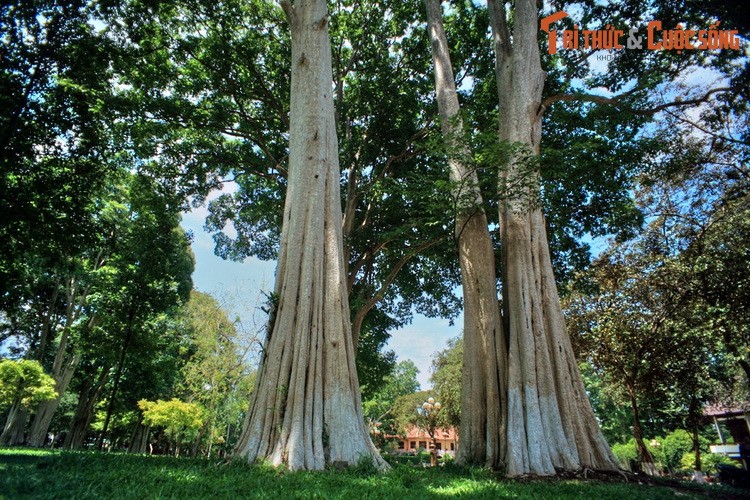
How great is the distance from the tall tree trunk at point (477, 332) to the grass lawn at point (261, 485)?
1.64 m

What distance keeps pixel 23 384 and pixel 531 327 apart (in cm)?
1869

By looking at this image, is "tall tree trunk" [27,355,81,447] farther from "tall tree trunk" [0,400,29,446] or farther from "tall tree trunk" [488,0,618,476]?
"tall tree trunk" [488,0,618,476]

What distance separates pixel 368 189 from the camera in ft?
43.6

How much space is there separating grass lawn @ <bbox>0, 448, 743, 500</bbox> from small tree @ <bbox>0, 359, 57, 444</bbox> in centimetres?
1333

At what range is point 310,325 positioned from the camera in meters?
6.75

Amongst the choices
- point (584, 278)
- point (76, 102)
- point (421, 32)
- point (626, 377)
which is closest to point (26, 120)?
point (76, 102)

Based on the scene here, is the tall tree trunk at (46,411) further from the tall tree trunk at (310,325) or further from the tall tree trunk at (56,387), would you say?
the tall tree trunk at (310,325)

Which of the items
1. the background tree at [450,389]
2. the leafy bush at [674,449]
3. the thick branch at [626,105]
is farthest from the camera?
the leafy bush at [674,449]

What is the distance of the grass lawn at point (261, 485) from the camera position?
3610 mm

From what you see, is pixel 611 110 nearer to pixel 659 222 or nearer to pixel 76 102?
pixel 659 222

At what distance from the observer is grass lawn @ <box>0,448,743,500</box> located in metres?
3.61

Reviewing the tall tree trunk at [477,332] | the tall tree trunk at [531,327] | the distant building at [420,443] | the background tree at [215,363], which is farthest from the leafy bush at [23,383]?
the distant building at [420,443]

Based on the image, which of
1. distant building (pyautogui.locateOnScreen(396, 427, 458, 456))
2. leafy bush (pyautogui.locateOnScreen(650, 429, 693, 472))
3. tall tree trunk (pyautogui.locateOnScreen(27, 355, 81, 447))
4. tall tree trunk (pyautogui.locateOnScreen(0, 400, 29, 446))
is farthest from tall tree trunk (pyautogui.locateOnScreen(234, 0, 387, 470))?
distant building (pyautogui.locateOnScreen(396, 427, 458, 456))

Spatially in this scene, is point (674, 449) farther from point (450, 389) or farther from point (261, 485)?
point (261, 485)
